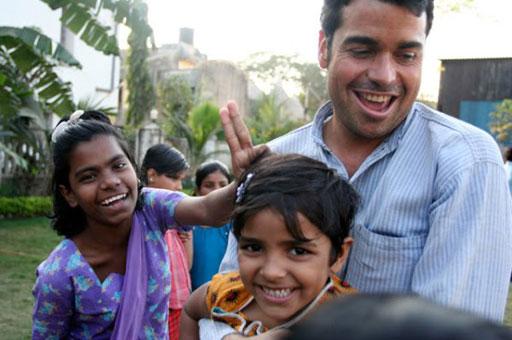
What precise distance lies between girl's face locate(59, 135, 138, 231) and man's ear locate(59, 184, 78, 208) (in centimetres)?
5

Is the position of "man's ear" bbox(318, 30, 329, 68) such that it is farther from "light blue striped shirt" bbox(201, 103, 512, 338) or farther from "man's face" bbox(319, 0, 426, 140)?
"light blue striped shirt" bbox(201, 103, 512, 338)

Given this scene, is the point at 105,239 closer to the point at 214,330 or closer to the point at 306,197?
the point at 214,330

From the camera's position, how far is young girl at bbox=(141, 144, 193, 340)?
391 cm

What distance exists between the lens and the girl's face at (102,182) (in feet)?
8.85

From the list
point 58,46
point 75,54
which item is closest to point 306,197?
point 58,46

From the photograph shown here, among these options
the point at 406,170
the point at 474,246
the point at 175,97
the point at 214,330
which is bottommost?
the point at 175,97

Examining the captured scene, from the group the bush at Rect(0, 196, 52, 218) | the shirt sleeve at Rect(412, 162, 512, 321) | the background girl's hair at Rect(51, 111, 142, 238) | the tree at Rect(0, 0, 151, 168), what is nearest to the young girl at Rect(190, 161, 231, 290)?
the background girl's hair at Rect(51, 111, 142, 238)

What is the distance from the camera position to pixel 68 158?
275cm

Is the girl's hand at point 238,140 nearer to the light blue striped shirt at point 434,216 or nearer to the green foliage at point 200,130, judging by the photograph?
the light blue striped shirt at point 434,216

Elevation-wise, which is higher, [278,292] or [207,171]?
[278,292]

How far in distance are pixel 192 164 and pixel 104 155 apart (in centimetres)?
1454

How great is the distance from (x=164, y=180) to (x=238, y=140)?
277cm

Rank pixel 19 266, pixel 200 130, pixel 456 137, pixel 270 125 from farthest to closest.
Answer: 1. pixel 270 125
2. pixel 200 130
3. pixel 19 266
4. pixel 456 137

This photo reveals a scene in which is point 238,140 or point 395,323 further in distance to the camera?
point 238,140
